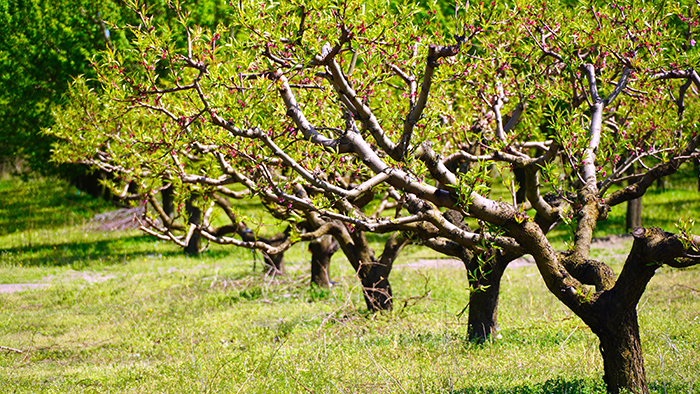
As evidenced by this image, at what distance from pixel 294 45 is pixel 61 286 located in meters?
12.1

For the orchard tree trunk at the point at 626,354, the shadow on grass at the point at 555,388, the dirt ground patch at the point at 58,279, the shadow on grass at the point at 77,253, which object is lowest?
the dirt ground patch at the point at 58,279

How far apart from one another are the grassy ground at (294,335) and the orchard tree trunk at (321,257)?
36 centimetres

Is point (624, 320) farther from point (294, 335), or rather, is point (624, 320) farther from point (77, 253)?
point (77, 253)

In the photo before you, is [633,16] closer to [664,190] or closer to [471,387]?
[471,387]

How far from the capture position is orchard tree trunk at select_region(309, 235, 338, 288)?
1270 cm

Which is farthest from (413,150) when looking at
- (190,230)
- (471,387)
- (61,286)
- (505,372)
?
(61,286)

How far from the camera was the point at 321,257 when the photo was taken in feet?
42.0

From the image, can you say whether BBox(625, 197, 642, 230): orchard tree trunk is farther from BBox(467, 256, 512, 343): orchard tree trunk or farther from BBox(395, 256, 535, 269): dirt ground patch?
BBox(467, 256, 512, 343): orchard tree trunk

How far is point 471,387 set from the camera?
550 cm

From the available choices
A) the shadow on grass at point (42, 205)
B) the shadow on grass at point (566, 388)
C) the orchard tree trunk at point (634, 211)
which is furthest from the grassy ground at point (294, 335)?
the shadow on grass at point (42, 205)

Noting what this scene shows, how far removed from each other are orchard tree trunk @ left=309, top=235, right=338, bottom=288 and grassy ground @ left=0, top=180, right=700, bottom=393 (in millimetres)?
361

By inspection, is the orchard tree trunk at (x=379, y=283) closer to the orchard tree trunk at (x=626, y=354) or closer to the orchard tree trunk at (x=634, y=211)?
the orchard tree trunk at (x=626, y=354)

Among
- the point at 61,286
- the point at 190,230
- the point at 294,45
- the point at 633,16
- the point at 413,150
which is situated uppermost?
the point at 633,16

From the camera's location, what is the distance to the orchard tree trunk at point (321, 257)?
12703 millimetres
